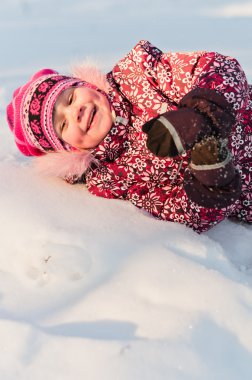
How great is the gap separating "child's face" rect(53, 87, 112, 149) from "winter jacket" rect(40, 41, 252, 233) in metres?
0.04

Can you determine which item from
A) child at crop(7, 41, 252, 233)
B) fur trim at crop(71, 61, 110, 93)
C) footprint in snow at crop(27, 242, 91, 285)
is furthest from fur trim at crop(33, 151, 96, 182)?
footprint in snow at crop(27, 242, 91, 285)

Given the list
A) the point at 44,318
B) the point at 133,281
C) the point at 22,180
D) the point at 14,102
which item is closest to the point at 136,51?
the point at 14,102

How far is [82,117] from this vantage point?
5.50ft

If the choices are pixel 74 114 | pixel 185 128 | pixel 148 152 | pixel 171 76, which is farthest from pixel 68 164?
pixel 185 128

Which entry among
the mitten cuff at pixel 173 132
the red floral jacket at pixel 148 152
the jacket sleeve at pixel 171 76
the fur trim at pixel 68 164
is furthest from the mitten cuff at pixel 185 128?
the fur trim at pixel 68 164

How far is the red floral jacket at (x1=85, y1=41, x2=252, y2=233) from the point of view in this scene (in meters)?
1.70

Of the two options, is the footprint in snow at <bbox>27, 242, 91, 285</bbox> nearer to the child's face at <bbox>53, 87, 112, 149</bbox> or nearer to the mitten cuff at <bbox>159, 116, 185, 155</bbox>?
the mitten cuff at <bbox>159, 116, 185, 155</bbox>

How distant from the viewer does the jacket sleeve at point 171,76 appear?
5.12ft

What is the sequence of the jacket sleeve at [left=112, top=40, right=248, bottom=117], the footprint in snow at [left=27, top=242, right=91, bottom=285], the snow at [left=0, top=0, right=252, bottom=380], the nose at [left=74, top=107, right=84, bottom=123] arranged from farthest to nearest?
the nose at [left=74, top=107, right=84, bottom=123]
the jacket sleeve at [left=112, top=40, right=248, bottom=117]
the footprint in snow at [left=27, top=242, right=91, bottom=285]
the snow at [left=0, top=0, right=252, bottom=380]

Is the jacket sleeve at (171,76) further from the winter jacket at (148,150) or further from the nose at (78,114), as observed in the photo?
the nose at (78,114)

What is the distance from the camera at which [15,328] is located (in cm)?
106

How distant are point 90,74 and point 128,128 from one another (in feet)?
0.90

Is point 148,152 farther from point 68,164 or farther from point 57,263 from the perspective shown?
point 57,263

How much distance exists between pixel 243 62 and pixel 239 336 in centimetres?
243
